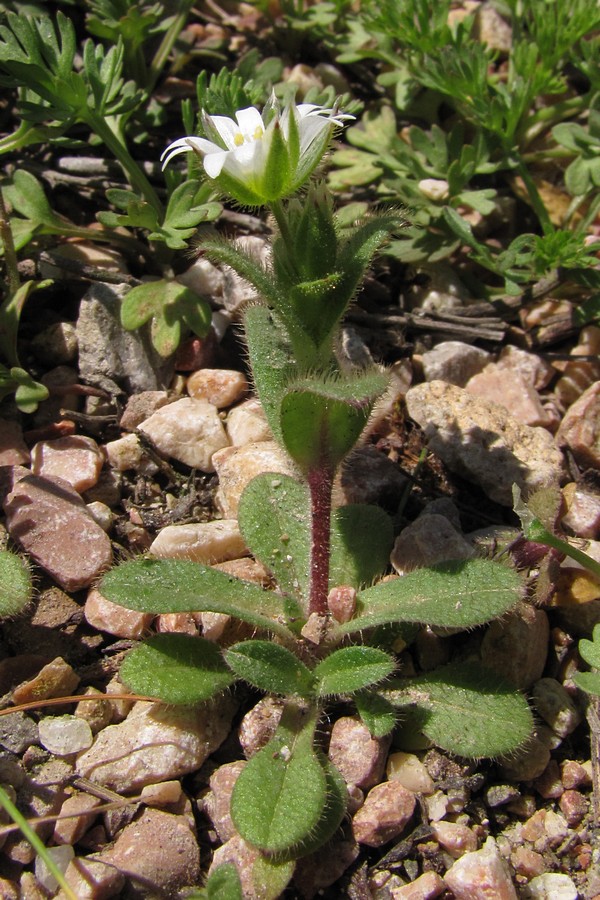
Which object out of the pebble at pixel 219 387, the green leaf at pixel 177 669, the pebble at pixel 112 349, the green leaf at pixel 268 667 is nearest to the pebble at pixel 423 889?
the green leaf at pixel 268 667

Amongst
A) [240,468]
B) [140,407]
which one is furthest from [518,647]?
[140,407]

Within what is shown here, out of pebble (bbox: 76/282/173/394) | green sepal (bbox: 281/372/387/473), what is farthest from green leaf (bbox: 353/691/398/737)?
pebble (bbox: 76/282/173/394)

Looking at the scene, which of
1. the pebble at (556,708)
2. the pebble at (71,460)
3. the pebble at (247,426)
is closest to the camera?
the pebble at (556,708)

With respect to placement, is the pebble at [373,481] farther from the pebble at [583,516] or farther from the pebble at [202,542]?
the pebble at [583,516]

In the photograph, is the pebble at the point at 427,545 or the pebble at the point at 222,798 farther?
the pebble at the point at 427,545

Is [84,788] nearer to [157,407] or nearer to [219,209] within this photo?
[157,407]

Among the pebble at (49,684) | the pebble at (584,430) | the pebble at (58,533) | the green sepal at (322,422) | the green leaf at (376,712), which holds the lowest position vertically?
the pebble at (49,684)

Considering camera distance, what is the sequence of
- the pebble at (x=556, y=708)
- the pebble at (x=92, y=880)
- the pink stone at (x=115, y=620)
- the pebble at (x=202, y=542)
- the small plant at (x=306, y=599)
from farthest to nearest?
the pebble at (x=202, y=542) → the pink stone at (x=115, y=620) → the pebble at (x=556, y=708) → the small plant at (x=306, y=599) → the pebble at (x=92, y=880)

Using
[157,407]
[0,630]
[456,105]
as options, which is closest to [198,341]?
[157,407]

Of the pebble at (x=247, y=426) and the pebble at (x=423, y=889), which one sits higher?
the pebble at (x=247, y=426)
